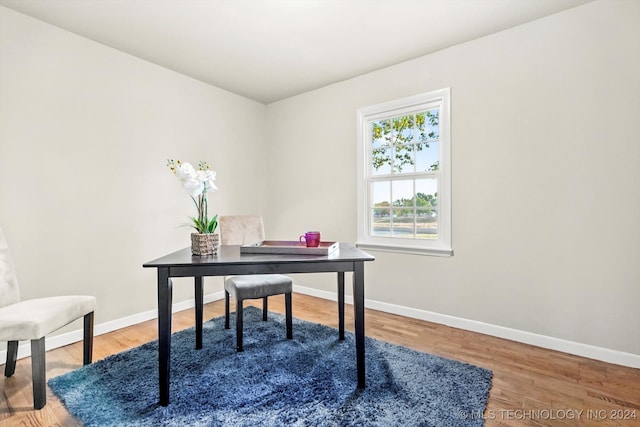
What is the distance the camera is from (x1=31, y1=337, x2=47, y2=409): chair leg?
5.15ft

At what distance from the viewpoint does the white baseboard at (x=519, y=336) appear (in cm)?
205

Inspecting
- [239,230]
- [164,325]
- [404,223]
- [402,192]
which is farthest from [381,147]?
[164,325]

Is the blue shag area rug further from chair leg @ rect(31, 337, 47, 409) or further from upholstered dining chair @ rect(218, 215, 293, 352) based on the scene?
upholstered dining chair @ rect(218, 215, 293, 352)

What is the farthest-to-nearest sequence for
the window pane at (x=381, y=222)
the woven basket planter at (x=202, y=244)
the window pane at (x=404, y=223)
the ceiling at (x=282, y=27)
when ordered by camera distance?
the window pane at (x=381, y=222) < the window pane at (x=404, y=223) < the ceiling at (x=282, y=27) < the woven basket planter at (x=202, y=244)

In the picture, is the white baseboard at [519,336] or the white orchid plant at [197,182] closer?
the white orchid plant at [197,182]

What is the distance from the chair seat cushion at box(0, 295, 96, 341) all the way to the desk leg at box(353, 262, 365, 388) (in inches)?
65.7

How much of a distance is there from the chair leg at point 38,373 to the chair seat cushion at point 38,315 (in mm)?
56

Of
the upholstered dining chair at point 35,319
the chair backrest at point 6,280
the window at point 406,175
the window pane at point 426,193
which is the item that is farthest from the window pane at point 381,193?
the chair backrest at point 6,280

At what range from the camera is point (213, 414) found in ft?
4.96

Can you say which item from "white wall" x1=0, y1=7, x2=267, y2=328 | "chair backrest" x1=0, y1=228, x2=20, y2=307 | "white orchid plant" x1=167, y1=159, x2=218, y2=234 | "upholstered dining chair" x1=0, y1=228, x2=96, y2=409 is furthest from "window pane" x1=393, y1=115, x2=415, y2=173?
"chair backrest" x1=0, y1=228, x2=20, y2=307

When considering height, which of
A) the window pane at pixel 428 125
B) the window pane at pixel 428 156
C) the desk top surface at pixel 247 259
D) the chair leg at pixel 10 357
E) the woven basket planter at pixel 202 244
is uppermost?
the window pane at pixel 428 125

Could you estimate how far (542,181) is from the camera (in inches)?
90.7

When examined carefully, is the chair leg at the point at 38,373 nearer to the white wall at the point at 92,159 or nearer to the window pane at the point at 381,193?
the white wall at the point at 92,159

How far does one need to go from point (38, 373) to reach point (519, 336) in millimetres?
3148
